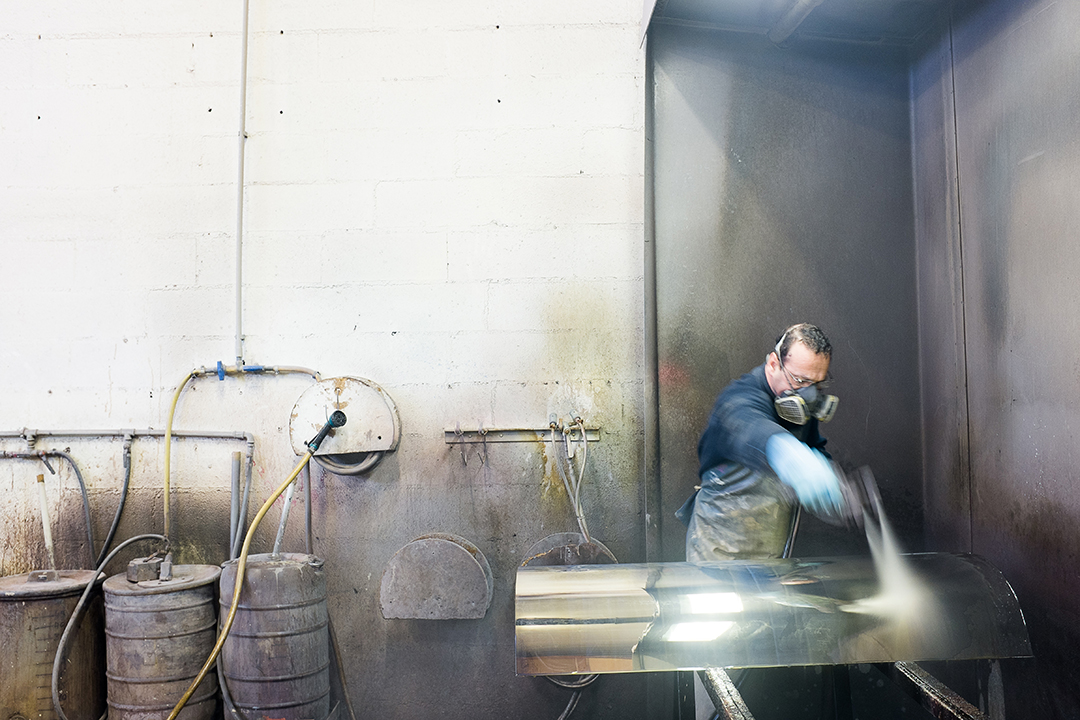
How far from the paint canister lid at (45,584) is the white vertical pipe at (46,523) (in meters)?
0.14

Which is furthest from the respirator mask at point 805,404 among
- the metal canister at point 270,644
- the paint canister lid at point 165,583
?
the paint canister lid at point 165,583

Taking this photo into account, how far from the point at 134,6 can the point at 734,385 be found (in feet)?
9.56

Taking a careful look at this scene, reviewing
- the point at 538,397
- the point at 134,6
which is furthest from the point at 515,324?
the point at 134,6

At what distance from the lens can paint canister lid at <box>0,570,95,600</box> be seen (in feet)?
7.39

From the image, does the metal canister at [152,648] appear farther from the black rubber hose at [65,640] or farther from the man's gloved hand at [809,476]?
the man's gloved hand at [809,476]

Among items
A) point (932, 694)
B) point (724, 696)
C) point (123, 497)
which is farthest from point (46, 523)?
point (932, 694)

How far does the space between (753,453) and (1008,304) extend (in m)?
0.92

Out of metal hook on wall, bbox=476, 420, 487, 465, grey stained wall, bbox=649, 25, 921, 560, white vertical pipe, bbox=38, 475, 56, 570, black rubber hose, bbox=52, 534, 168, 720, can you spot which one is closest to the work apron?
grey stained wall, bbox=649, 25, 921, 560

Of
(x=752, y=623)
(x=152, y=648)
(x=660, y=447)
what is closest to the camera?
(x=752, y=623)

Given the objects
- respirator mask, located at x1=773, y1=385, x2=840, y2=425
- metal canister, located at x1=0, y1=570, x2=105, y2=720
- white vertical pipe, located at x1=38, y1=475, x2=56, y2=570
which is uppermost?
respirator mask, located at x1=773, y1=385, x2=840, y2=425

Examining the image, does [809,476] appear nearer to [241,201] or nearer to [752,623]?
[752,623]

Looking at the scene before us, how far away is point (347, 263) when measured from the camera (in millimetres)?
2668

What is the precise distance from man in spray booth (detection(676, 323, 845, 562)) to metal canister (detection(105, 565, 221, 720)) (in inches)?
70.0

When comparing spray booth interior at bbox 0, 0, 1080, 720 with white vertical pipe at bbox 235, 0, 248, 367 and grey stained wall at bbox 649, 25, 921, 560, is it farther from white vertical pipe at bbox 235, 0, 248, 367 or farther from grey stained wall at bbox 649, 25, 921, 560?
white vertical pipe at bbox 235, 0, 248, 367
